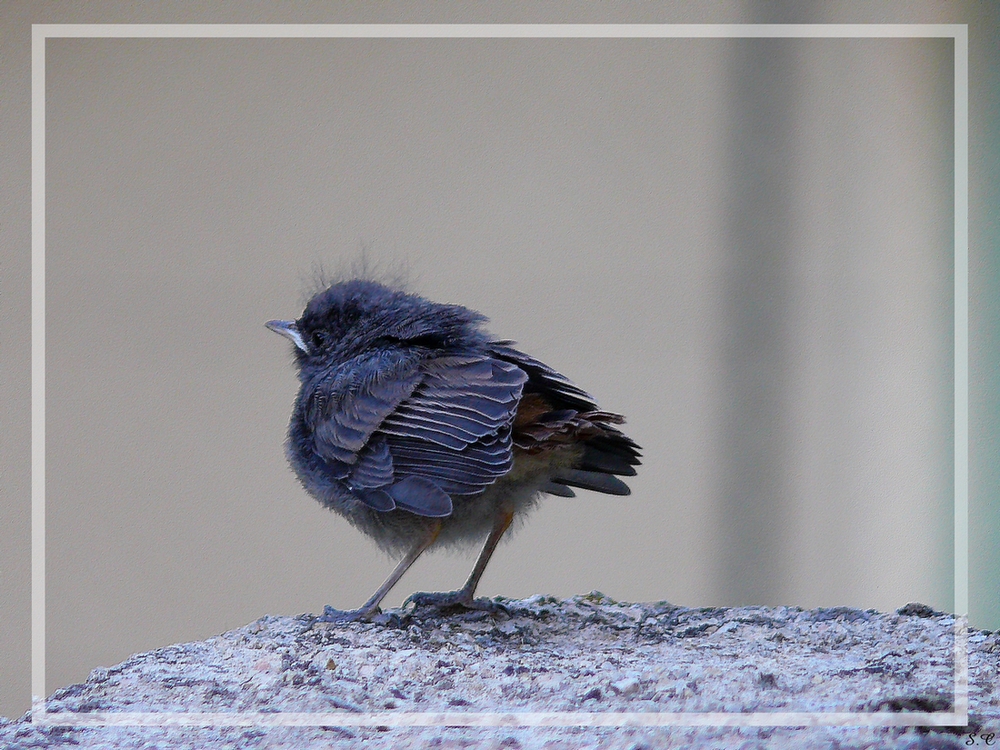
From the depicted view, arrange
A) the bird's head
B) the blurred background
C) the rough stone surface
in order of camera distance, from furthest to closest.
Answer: the bird's head → the blurred background → the rough stone surface

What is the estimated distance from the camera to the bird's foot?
3.04 meters

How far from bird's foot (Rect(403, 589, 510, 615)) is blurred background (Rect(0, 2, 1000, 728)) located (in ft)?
0.34

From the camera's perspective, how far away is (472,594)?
3080 millimetres

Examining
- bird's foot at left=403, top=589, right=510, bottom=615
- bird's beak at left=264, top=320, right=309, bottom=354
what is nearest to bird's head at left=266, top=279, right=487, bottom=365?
bird's beak at left=264, top=320, right=309, bottom=354

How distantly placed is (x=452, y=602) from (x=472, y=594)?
0.22 feet

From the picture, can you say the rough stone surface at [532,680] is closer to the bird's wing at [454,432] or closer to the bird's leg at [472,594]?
the bird's leg at [472,594]

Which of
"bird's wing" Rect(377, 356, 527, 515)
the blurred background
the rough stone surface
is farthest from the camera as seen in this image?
the blurred background

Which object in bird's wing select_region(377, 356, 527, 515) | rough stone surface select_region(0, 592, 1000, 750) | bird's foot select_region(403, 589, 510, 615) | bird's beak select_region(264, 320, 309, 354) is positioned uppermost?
bird's beak select_region(264, 320, 309, 354)

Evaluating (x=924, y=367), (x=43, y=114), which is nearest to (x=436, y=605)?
(x=924, y=367)

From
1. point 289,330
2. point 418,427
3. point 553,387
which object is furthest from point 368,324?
point 553,387

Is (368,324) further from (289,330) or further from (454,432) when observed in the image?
(454,432)

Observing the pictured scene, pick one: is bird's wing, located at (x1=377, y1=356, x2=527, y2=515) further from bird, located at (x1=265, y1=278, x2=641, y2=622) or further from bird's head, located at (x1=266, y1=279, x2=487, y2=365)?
bird's head, located at (x1=266, y1=279, x2=487, y2=365)

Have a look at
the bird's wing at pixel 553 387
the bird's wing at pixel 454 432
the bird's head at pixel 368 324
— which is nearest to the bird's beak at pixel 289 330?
the bird's head at pixel 368 324

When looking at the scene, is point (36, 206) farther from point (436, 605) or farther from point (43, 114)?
point (436, 605)
